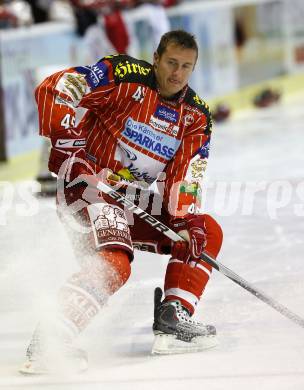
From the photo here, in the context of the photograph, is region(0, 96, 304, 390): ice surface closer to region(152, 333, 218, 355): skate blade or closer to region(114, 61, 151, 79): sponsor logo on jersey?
region(152, 333, 218, 355): skate blade

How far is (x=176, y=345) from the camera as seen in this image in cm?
402

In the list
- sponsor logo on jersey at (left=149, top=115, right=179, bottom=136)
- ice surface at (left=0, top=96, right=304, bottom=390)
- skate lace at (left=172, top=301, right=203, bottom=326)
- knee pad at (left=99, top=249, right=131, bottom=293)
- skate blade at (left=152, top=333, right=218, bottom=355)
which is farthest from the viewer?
sponsor logo on jersey at (left=149, top=115, right=179, bottom=136)

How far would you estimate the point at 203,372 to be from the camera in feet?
12.1

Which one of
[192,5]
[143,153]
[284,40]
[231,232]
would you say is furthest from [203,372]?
[284,40]

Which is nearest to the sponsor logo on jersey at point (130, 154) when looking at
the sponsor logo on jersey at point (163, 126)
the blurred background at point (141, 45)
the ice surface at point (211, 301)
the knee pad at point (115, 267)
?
the sponsor logo on jersey at point (163, 126)

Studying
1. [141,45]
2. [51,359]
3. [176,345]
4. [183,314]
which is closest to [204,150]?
[183,314]

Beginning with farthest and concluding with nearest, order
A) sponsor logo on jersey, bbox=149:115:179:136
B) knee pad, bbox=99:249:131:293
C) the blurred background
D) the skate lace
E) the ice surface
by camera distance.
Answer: the blurred background, sponsor logo on jersey, bbox=149:115:179:136, the skate lace, knee pad, bbox=99:249:131:293, the ice surface

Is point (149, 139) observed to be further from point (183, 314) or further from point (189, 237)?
point (183, 314)

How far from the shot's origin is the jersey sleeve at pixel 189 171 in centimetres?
420

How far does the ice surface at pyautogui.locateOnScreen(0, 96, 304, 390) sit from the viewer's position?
364 centimetres

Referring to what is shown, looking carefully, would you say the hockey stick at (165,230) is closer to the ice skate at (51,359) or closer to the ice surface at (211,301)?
the ice surface at (211,301)

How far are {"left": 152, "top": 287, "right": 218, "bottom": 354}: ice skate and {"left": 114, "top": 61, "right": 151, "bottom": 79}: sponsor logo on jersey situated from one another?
0.84 metres

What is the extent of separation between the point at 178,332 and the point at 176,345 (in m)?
0.05

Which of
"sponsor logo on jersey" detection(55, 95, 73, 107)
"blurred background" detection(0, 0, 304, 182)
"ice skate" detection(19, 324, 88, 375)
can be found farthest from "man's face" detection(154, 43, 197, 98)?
"blurred background" detection(0, 0, 304, 182)
